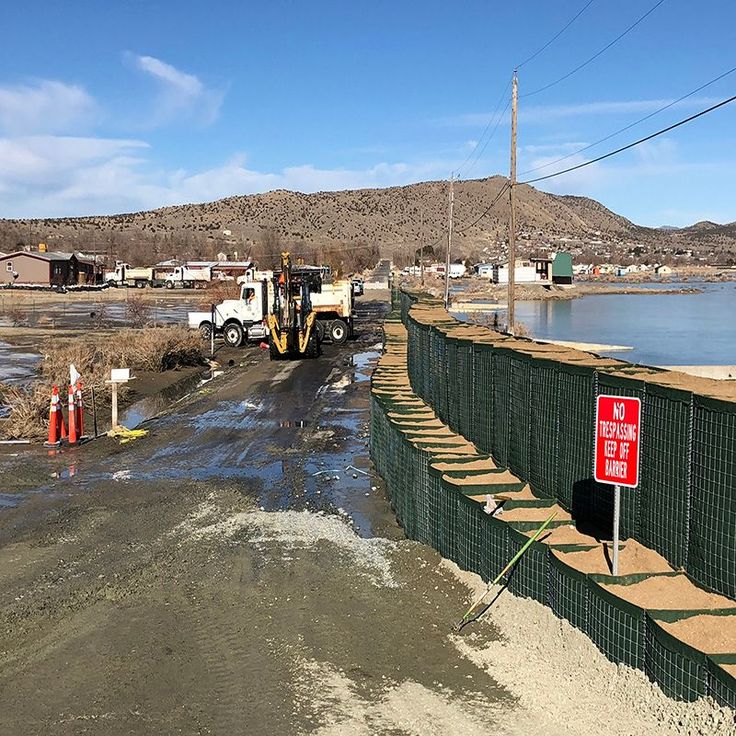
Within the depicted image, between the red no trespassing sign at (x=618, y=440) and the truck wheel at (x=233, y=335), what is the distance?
32.5 metres

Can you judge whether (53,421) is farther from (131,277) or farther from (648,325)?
(131,277)

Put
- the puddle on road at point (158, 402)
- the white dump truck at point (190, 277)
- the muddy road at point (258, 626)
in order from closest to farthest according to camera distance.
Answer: the muddy road at point (258, 626)
the puddle on road at point (158, 402)
the white dump truck at point (190, 277)

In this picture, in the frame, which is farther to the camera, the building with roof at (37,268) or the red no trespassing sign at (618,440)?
the building with roof at (37,268)

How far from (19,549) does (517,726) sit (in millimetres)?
6825

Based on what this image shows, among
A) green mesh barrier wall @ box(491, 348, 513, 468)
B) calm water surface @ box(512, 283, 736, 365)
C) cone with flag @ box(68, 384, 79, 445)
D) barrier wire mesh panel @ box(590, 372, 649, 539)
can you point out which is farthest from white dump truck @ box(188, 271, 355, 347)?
barrier wire mesh panel @ box(590, 372, 649, 539)

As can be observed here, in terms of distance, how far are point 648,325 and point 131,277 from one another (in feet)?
245

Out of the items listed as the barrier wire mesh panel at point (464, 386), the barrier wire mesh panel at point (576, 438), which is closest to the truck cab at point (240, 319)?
the barrier wire mesh panel at point (464, 386)

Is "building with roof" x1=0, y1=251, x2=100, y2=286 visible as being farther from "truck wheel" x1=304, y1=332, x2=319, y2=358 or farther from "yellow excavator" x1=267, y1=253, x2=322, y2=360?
"truck wheel" x1=304, y1=332, x2=319, y2=358

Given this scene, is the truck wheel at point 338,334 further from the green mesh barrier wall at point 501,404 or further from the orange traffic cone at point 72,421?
the green mesh barrier wall at point 501,404

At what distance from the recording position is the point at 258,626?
8102mm

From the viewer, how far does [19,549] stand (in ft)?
34.9

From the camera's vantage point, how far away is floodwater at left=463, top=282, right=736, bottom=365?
163ft

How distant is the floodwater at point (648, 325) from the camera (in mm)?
49625

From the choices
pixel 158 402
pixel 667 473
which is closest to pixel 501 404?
pixel 667 473
